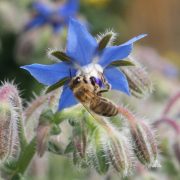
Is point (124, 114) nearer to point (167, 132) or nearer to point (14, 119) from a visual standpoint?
point (14, 119)

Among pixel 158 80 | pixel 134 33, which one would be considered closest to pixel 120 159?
pixel 158 80

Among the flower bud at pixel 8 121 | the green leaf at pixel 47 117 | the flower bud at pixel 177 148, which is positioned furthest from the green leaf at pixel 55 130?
the flower bud at pixel 177 148

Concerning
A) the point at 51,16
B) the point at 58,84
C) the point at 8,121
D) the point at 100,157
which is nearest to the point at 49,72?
the point at 58,84

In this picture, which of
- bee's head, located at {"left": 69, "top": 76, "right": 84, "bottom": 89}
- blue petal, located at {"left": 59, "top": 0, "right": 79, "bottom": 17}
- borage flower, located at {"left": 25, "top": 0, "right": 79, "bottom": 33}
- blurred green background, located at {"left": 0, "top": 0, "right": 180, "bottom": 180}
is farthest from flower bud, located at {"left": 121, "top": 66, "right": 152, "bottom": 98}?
borage flower, located at {"left": 25, "top": 0, "right": 79, "bottom": 33}

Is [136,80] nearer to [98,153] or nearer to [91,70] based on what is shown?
[91,70]

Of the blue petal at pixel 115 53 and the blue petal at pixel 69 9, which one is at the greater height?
the blue petal at pixel 69 9

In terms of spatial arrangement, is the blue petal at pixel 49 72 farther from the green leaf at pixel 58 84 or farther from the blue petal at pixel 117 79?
the blue petal at pixel 117 79

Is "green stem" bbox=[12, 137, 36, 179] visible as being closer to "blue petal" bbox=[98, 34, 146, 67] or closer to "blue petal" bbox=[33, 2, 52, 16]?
"blue petal" bbox=[98, 34, 146, 67]
